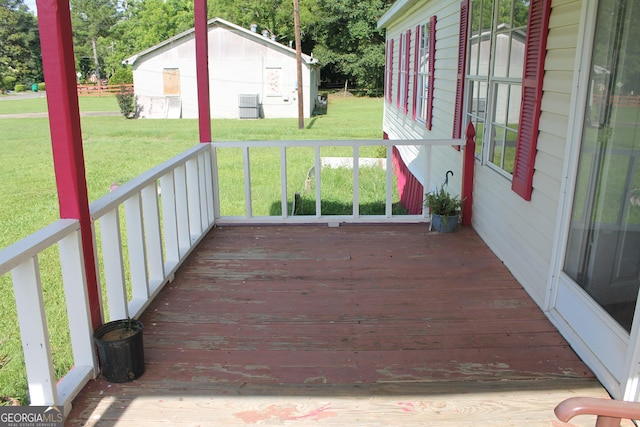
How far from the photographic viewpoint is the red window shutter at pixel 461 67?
16.6 ft

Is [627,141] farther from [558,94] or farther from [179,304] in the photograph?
[179,304]

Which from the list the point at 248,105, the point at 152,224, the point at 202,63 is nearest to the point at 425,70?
the point at 202,63

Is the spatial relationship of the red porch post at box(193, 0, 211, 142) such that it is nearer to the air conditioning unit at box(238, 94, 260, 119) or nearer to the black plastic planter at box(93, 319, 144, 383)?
the black plastic planter at box(93, 319, 144, 383)

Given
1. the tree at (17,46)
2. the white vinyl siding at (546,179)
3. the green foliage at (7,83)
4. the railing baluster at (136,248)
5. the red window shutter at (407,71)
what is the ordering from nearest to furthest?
the white vinyl siding at (546,179) < the railing baluster at (136,248) < the red window shutter at (407,71) < the green foliage at (7,83) < the tree at (17,46)

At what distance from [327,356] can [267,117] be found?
65.0 ft

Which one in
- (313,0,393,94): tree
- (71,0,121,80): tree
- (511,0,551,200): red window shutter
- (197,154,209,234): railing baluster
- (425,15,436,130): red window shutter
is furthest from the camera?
(71,0,121,80): tree

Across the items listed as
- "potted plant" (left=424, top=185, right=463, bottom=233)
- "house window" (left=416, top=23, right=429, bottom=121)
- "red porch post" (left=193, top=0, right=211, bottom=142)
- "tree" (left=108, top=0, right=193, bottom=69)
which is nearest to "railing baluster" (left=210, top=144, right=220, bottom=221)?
"red porch post" (left=193, top=0, right=211, bottom=142)

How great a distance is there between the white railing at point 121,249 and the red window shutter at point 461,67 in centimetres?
57

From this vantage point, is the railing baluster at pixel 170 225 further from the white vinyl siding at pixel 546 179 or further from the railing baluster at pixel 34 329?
the white vinyl siding at pixel 546 179

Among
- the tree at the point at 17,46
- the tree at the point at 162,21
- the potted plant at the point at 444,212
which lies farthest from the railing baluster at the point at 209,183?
the tree at the point at 17,46

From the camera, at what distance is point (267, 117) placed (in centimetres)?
2186

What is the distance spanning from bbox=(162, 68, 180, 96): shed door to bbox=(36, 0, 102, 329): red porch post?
19.9 meters

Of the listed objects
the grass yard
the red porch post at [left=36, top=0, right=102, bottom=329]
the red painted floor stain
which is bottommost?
the grass yard

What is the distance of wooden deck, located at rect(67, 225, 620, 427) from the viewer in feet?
7.43
